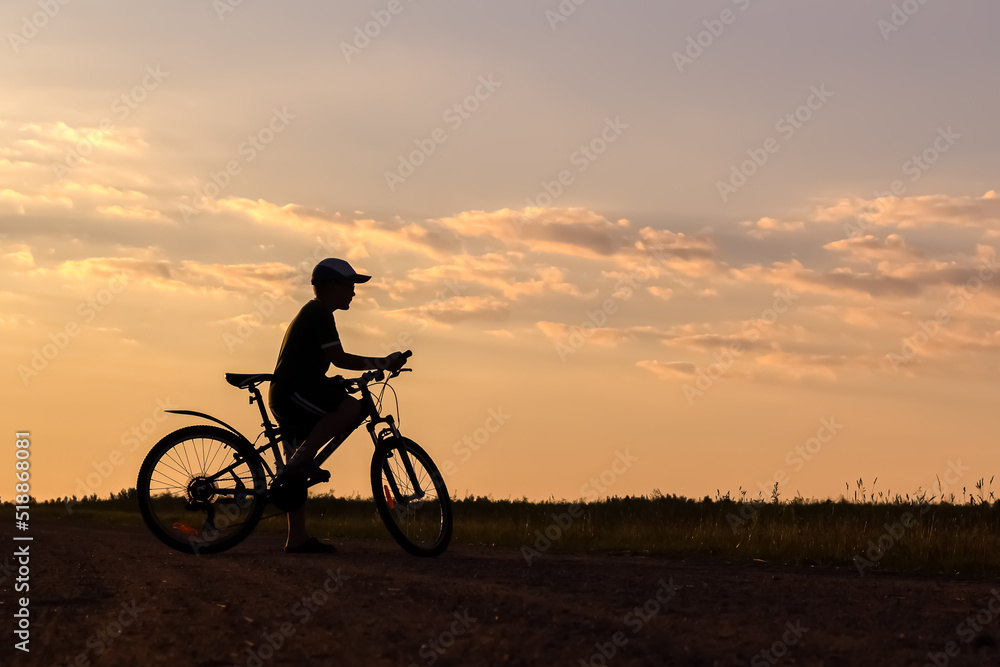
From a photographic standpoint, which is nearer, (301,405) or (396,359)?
(301,405)

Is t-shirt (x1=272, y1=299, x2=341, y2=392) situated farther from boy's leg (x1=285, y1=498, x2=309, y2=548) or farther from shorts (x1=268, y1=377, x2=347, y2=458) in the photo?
boy's leg (x1=285, y1=498, x2=309, y2=548)

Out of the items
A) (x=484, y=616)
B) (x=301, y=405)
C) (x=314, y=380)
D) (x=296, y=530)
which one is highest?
(x=314, y=380)

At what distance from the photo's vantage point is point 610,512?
66.2 feet

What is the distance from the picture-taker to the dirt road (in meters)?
4.95

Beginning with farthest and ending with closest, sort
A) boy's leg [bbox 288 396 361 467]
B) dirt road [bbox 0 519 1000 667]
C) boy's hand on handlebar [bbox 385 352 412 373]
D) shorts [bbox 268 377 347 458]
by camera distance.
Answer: boy's hand on handlebar [bbox 385 352 412 373] → shorts [bbox 268 377 347 458] → boy's leg [bbox 288 396 361 467] → dirt road [bbox 0 519 1000 667]

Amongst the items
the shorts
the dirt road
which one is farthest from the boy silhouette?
the dirt road

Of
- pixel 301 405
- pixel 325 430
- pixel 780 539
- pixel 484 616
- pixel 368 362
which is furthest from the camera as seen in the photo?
pixel 780 539

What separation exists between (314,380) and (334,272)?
1003mm

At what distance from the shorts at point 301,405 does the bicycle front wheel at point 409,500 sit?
2.05 ft

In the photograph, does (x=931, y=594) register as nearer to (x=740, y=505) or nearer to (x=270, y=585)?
(x=270, y=585)

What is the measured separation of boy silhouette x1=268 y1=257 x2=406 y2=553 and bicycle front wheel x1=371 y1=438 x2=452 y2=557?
483 mm

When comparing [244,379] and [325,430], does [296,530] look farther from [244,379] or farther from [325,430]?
[244,379]

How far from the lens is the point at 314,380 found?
9.23 meters

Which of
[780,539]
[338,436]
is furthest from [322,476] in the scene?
[780,539]
